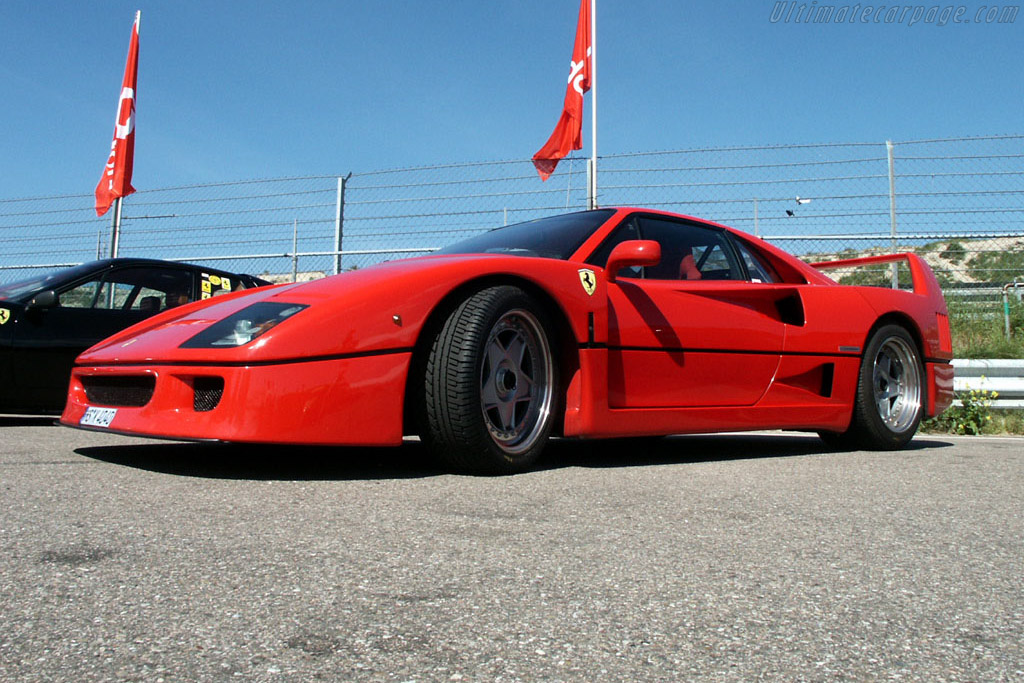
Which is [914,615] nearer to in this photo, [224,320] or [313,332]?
[313,332]

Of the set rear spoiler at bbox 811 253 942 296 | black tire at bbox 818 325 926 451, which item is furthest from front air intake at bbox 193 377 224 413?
rear spoiler at bbox 811 253 942 296

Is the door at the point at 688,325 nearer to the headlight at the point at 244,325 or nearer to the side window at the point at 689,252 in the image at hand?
the side window at the point at 689,252

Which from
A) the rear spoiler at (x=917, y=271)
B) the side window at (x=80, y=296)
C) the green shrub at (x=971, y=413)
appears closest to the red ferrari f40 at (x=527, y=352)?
the rear spoiler at (x=917, y=271)

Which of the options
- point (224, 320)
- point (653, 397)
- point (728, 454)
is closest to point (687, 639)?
point (224, 320)

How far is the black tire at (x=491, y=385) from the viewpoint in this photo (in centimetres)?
285

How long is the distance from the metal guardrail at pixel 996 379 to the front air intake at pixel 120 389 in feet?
17.2

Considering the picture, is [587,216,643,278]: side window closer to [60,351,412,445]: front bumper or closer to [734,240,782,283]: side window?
[734,240,782,283]: side window

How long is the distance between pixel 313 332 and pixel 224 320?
0.36 meters

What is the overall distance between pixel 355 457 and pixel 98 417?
0.88 m

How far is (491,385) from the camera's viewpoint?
10.1ft

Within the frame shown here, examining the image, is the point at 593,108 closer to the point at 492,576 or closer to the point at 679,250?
the point at 679,250

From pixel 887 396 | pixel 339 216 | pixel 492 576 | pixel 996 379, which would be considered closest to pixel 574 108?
pixel 339 216

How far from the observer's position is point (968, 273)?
917 cm

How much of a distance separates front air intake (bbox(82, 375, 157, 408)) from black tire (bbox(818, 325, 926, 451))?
3.25m
